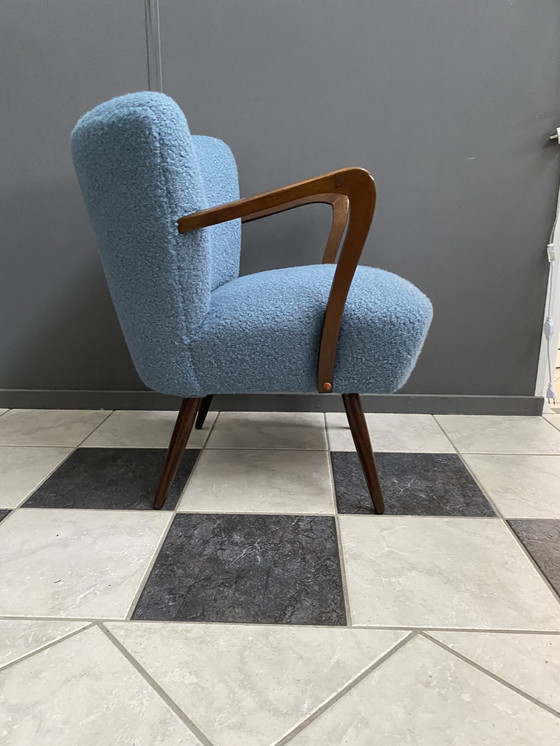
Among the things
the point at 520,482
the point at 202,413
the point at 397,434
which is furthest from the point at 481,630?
the point at 202,413

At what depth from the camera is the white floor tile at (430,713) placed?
0.53 m

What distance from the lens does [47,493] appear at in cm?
106

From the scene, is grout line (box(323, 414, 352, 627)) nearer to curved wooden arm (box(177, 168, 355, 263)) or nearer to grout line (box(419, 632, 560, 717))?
grout line (box(419, 632, 560, 717))

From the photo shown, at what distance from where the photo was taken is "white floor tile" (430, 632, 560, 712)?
1.94 ft

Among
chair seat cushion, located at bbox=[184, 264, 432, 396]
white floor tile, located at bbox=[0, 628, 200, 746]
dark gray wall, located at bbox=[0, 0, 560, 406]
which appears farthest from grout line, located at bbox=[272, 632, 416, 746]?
dark gray wall, located at bbox=[0, 0, 560, 406]

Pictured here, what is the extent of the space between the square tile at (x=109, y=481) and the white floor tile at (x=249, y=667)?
0.36m

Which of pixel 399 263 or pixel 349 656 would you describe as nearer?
pixel 349 656

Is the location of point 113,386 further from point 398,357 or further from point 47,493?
point 398,357

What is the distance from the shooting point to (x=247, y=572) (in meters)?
0.80

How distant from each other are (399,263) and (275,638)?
1.10 metres

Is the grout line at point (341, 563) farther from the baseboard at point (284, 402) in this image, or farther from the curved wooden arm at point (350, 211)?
the baseboard at point (284, 402)

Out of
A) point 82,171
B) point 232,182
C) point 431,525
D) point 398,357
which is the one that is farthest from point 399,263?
point 82,171

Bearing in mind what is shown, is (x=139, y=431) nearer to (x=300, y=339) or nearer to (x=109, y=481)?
(x=109, y=481)

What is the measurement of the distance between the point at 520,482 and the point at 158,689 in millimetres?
872
